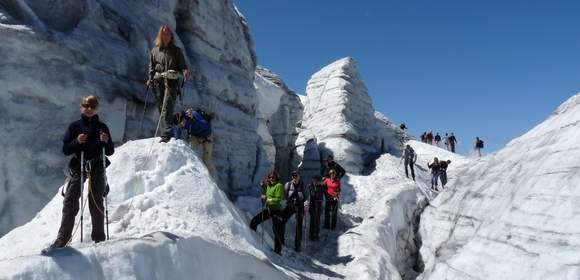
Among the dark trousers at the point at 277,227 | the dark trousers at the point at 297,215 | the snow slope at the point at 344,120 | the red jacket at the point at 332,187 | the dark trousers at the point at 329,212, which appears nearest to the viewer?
the dark trousers at the point at 277,227

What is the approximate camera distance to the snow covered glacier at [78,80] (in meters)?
11.6

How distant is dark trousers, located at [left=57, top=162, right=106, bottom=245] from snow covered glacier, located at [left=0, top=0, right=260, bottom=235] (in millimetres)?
5908

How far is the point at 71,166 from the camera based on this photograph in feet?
20.9

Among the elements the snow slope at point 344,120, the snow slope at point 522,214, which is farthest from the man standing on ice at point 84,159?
the snow slope at point 344,120

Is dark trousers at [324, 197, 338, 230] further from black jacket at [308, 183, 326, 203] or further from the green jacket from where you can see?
the green jacket

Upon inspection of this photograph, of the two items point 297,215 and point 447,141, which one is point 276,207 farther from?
point 447,141

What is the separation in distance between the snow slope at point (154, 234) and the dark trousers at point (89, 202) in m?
0.34

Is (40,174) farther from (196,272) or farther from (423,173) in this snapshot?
(423,173)

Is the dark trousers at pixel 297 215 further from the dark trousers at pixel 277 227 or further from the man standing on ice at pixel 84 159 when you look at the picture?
the man standing on ice at pixel 84 159

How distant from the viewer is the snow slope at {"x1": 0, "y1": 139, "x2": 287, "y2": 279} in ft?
19.0

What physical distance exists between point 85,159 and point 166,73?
4.51 m

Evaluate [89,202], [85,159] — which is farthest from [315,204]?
[85,159]

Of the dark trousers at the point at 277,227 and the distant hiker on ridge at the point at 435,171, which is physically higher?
the distant hiker on ridge at the point at 435,171

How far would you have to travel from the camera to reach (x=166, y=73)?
1048 cm
